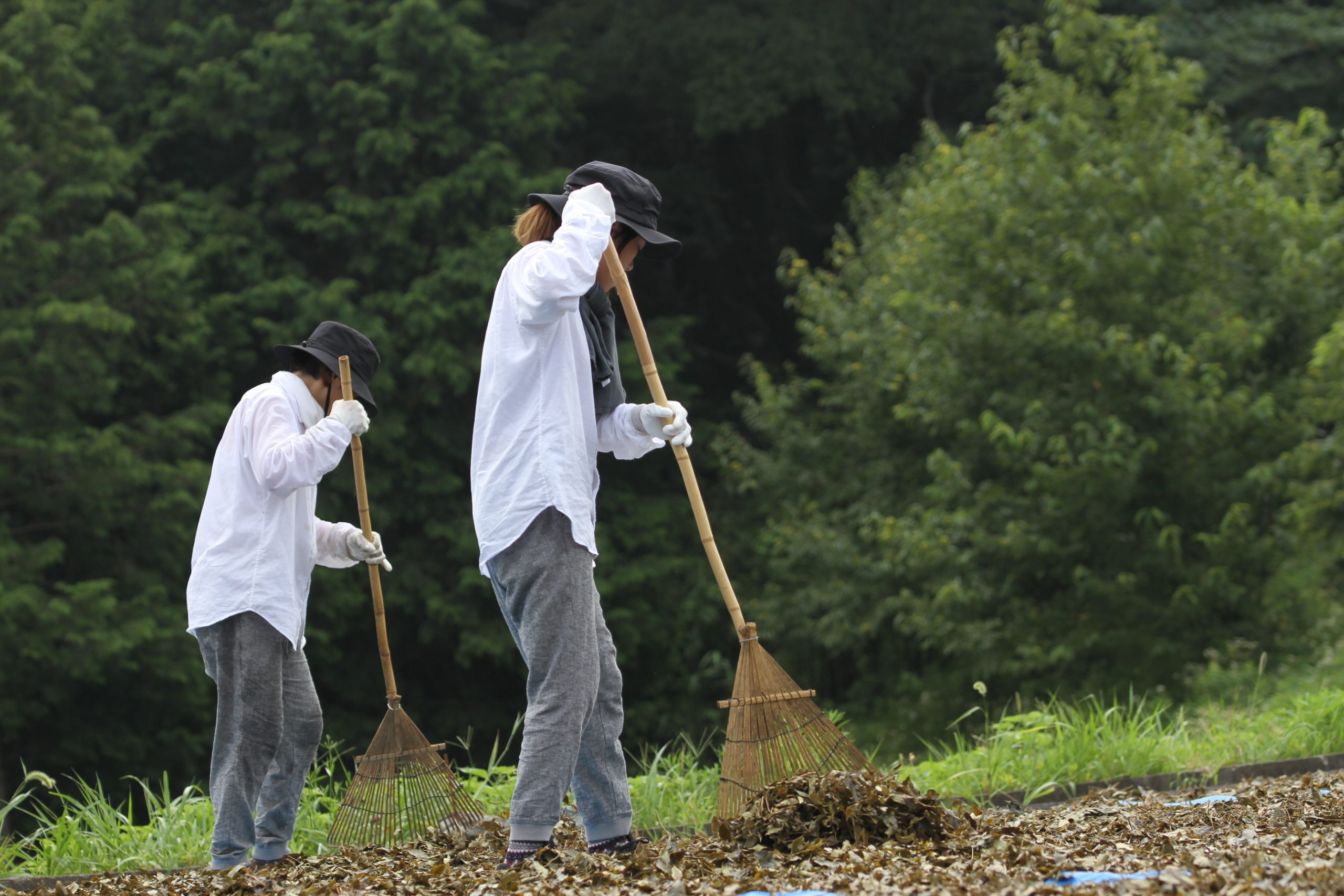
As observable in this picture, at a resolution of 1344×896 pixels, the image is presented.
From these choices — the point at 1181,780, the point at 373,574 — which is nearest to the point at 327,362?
the point at 373,574

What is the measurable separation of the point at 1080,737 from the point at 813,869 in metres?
2.69

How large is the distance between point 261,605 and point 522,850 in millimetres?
1028

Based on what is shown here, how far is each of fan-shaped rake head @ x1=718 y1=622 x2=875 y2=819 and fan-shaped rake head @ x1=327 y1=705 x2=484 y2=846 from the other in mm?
966

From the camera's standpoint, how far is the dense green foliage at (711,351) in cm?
1119

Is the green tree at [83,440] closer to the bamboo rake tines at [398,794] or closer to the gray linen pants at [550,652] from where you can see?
the bamboo rake tines at [398,794]

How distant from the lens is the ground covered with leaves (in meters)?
2.67

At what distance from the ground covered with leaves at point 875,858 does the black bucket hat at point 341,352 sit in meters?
1.34

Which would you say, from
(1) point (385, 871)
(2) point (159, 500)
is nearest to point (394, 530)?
(2) point (159, 500)

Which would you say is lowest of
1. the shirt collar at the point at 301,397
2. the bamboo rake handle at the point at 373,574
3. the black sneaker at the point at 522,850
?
the black sneaker at the point at 522,850

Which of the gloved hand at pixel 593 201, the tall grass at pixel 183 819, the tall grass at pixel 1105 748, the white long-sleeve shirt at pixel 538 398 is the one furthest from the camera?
the tall grass at pixel 1105 748

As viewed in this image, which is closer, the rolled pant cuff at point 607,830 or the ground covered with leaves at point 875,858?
the ground covered with leaves at point 875,858

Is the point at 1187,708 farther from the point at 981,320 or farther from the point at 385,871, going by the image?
the point at 385,871

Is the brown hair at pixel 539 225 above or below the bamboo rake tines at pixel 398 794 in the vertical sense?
above

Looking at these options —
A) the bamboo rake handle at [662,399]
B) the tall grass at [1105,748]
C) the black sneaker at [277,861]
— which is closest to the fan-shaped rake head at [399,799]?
the black sneaker at [277,861]
